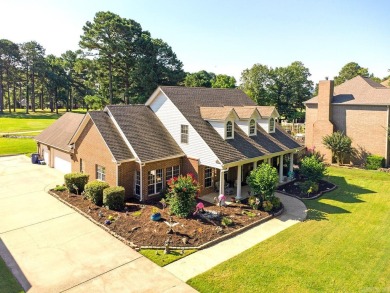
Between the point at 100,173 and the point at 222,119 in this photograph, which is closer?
the point at 222,119

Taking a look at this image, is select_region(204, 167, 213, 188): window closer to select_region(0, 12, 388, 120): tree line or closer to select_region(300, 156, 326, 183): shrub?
select_region(300, 156, 326, 183): shrub

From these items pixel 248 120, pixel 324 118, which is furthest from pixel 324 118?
pixel 248 120

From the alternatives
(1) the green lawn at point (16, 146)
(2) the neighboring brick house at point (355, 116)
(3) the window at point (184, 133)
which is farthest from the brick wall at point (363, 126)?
(1) the green lawn at point (16, 146)

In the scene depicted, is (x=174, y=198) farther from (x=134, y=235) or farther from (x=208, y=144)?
(x=208, y=144)

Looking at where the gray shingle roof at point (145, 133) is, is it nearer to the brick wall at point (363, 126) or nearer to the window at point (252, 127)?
the window at point (252, 127)

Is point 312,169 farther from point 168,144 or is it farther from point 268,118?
point 168,144

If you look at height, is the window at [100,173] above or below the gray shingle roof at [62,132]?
below
